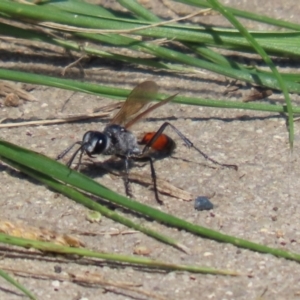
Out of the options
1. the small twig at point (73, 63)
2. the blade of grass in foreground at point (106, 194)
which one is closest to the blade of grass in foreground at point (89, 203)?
the blade of grass in foreground at point (106, 194)

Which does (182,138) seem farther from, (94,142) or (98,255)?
(98,255)

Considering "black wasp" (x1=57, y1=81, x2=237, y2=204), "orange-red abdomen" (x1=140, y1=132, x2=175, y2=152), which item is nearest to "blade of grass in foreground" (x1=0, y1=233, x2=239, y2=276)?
"black wasp" (x1=57, y1=81, x2=237, y2=204)

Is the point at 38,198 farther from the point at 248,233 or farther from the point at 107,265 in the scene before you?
the point at 248,233

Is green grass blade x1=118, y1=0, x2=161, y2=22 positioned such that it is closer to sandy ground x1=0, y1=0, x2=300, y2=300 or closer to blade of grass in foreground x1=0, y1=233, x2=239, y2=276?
sandy ground x1=0, y1=0, x2=300, y2=300

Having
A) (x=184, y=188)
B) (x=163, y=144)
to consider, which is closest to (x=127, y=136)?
(x=163, y=144)

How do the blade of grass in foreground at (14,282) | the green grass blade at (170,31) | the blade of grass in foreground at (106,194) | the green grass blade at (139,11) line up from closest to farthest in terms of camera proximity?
the blade of grass in foreground at (14,282) < the blade of grass in foreground at (106,194) < the green grass blade at (170,31) < the green grass blade at (139,11)

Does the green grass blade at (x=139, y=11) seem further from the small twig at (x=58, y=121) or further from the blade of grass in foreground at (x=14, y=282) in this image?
the blade of grass in foreground at (x=14, y=282)
